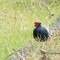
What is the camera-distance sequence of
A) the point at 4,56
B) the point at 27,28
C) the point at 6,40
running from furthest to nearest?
1. the point at 27,28
2. the point at 6,40
3. the point at 4,56

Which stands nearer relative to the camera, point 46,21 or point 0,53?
point 0,53

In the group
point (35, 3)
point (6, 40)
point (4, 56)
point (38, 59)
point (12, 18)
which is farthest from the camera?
point (35, 3)

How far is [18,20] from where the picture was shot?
13.6 ft

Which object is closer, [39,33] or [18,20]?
[39,33]

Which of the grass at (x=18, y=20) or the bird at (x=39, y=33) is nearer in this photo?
the bird at (x=39, y=33)

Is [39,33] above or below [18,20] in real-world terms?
below

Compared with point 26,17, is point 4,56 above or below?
below

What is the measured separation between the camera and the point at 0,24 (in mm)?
4086

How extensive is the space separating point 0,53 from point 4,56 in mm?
97

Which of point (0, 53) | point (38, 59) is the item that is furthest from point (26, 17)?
point (38, 59)

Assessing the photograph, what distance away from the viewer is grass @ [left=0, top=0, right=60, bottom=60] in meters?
3.48

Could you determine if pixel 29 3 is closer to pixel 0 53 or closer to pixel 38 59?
pixel 0 53

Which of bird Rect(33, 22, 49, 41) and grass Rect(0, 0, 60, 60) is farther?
grass Rect(0, 0, 60, 60)

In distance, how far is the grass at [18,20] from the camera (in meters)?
3.48
